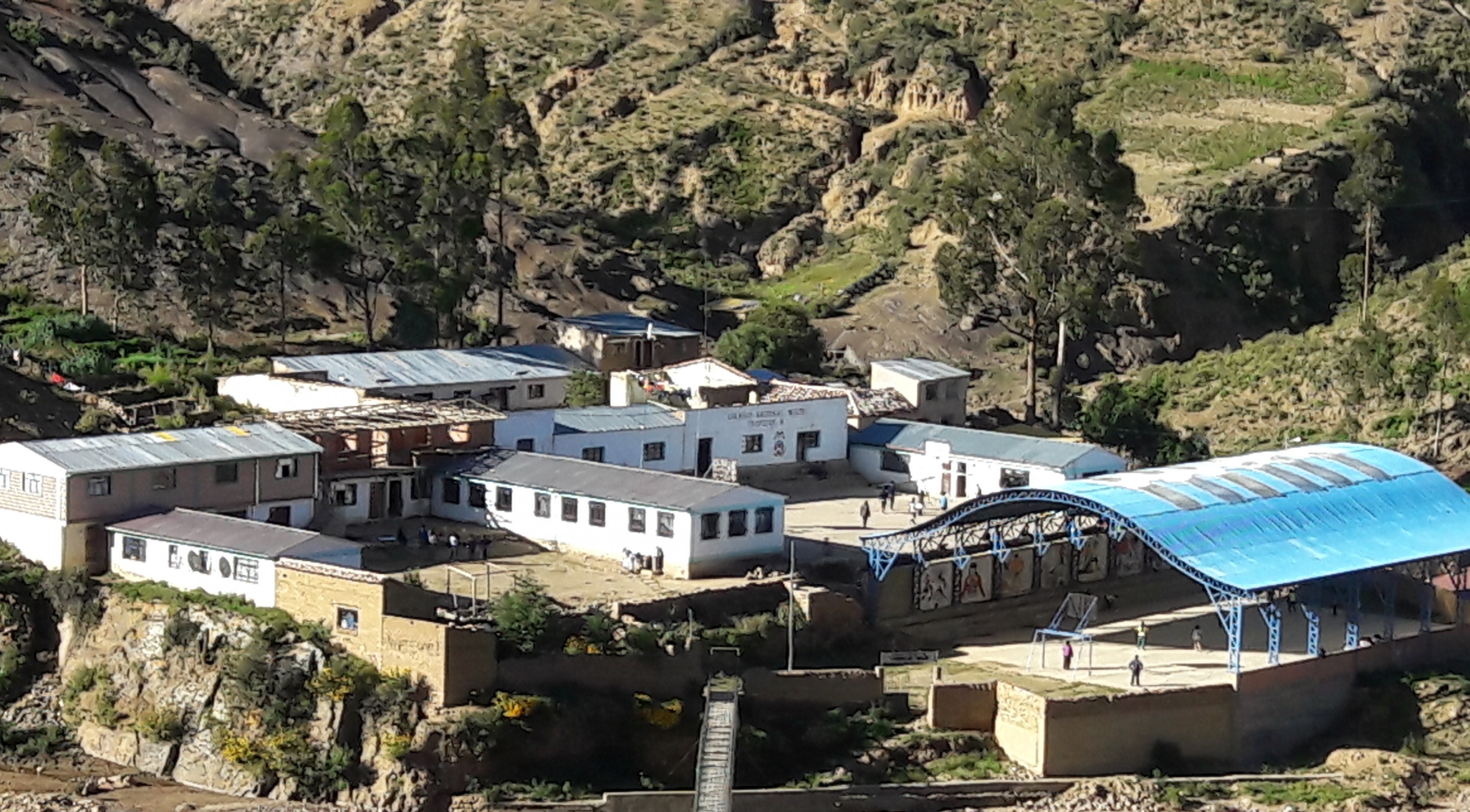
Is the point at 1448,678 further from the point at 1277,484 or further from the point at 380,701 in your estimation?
the point at 380,701

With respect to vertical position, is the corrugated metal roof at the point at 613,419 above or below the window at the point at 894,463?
above

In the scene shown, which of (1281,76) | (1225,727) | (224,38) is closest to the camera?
(1225,727)

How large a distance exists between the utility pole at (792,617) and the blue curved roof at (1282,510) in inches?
146

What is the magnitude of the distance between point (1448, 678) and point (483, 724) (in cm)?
2023

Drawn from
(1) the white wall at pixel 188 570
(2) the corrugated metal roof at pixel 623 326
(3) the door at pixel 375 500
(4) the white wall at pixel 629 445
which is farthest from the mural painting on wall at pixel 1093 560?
(2) the corrugated metal roof at pixel 623 326

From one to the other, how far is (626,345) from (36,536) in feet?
79.4

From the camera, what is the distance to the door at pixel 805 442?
63156mm

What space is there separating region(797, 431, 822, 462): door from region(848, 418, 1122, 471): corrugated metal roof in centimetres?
126

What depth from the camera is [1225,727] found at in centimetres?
4862

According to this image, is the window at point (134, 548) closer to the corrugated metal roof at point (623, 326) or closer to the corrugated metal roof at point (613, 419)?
the corrugated metal roof at point (613, 419)

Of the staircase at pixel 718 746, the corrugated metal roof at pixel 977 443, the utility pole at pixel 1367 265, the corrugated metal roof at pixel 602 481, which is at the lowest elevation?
the staircase at pixel 718 746

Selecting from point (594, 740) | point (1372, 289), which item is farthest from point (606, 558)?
point (1372, 289)

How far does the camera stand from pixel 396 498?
55188mm

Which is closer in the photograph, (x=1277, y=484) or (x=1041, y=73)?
(x=1277, y=484)
